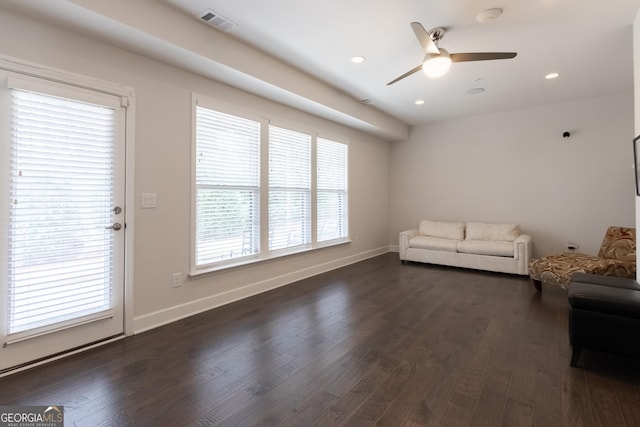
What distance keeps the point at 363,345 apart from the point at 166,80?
3.14m

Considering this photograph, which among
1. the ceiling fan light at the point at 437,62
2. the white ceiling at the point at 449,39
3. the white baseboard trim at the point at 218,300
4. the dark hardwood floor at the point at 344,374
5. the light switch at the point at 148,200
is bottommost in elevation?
the dark hardwood floor at the point at 344,374

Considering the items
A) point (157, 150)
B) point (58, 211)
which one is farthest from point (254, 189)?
point (58, 211)

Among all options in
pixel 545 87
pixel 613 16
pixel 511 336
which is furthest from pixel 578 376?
pixel 545 87

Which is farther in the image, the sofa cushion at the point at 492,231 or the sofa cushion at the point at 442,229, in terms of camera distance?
the sofa cushion at the point at 442,229

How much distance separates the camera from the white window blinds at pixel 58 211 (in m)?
2.21

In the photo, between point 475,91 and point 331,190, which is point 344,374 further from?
point 475,91

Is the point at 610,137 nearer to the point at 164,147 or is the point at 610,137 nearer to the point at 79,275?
the point at 164,147

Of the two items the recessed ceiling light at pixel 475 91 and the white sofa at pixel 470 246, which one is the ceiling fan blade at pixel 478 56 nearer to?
the recessed ceiling light at pixel 475 91

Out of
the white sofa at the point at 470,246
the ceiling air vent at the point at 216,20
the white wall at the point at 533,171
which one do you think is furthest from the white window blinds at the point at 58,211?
the white wall at the point at 533,171

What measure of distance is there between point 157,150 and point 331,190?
3.02 m

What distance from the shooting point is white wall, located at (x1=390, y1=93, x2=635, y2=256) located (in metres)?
4.97

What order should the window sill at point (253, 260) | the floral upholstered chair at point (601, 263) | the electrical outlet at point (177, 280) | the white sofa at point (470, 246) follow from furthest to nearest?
the white sofa at point (470, 246) → the floral upholstered chair at point (601, 263) → the window sill at point (253, 260) → the electrical outlet at point (177, 280)

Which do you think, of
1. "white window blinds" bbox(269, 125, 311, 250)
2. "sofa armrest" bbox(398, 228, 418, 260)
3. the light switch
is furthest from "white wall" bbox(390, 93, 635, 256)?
the light switch

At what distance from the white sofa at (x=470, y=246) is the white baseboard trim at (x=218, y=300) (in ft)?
5.52
